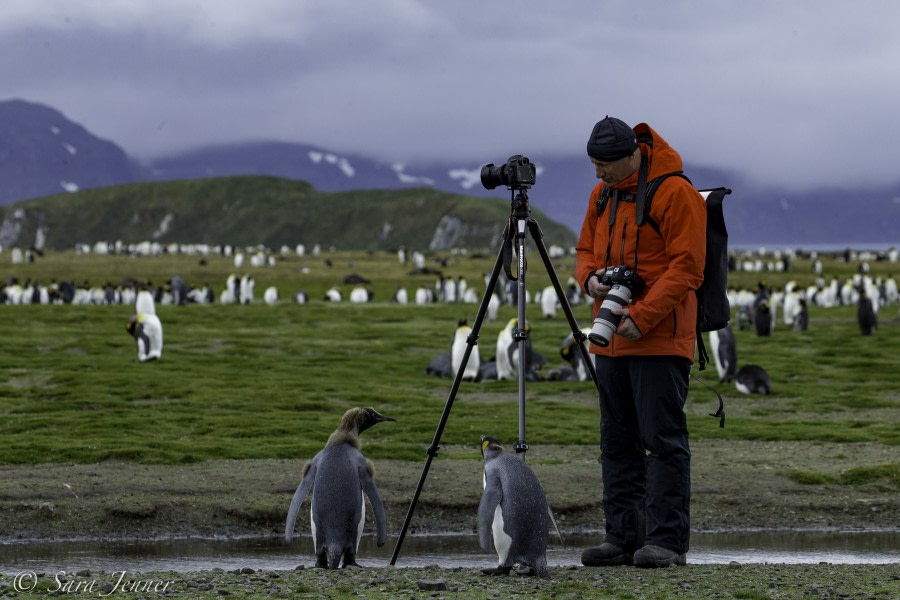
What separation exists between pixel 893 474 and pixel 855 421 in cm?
463

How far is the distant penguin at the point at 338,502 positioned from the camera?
6996mm

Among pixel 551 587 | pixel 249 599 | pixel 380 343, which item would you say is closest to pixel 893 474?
pixel 551 587

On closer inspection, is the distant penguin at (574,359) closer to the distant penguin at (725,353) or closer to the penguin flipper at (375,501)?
the distant penguin at (725,353)

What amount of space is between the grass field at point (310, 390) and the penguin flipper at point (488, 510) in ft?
20.1

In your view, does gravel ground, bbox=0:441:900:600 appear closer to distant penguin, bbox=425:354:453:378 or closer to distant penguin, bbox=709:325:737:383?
distant penguin, bbox=709:325:737:383

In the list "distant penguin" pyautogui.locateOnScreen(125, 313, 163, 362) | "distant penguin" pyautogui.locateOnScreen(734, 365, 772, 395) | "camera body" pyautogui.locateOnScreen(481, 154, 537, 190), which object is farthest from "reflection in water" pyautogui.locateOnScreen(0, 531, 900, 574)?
"distant penguin" pyautogui.locateOnScreen(125, 313, 163, 362)

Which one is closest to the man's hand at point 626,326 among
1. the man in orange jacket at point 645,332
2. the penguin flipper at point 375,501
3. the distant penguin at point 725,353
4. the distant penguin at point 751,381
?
the man in orange jacket at point 645,332

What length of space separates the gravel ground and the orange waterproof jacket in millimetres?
1196

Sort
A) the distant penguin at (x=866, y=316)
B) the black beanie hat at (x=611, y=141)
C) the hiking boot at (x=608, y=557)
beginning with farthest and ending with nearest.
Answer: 1. the distant penguin at (x=866, y=316)
2. the hiking boot at (x=608, y=557)
3. the black beanie hat at (x=611, y=141)

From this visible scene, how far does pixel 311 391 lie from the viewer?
1922 cm

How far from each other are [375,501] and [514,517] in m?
1.15

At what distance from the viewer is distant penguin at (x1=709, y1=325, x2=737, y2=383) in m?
21.0

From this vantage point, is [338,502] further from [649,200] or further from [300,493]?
[649,200]

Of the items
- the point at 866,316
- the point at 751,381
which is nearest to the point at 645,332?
the point at 751,381
